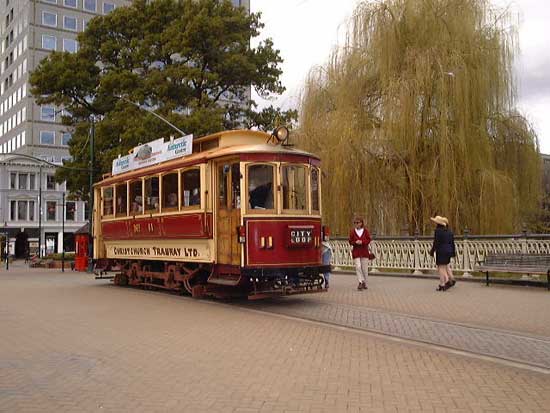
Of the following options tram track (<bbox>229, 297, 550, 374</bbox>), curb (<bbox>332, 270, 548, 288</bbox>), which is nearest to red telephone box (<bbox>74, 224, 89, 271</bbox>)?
curb (<bbox>332, 270, 548, 288</bbox>)

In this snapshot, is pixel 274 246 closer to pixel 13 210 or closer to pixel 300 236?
pixel 300 236

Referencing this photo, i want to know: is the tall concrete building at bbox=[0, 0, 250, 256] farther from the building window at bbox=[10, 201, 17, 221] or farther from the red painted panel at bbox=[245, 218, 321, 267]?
the red painted panel at bbox=[245, 218, 321, 267]

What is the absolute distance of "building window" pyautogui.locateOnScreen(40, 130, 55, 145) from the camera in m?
74.7

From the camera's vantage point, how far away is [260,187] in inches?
482

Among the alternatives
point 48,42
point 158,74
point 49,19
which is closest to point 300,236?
point 158,74

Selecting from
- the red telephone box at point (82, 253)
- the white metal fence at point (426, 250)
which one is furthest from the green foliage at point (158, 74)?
the white metal fence at point (426, 250)

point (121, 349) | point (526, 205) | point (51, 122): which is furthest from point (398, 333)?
point (51, 122)

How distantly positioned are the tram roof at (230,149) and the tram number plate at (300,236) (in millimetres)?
1576

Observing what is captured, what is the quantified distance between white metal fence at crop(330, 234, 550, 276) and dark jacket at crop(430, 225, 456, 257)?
199cm

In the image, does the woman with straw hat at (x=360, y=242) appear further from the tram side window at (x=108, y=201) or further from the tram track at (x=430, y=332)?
A: the tram side window at (x=108, y=201)

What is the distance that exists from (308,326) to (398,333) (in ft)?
5.15

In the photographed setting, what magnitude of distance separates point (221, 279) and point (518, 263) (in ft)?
22.6

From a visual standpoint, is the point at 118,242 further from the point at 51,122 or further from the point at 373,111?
the point at 51,122

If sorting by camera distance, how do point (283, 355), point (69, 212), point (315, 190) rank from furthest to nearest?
point (69, 212)
point (315, 190)
point (283, 355)
